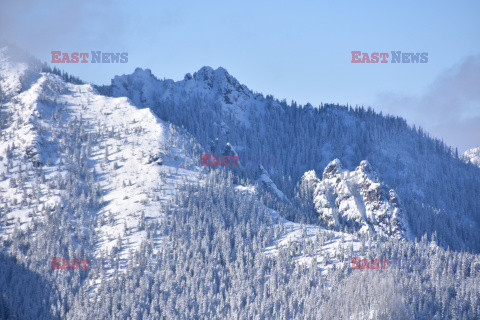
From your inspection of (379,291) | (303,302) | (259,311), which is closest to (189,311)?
(259,311)

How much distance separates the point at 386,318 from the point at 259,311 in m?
40.1

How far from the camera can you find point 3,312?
7657 inches

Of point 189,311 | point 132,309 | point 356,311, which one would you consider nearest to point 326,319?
point 356,311

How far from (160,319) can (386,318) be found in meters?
71.7

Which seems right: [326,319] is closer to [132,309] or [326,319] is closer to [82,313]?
[132,309]

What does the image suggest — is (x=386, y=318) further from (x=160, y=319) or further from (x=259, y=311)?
(x=160, y=319)

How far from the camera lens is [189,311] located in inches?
7830

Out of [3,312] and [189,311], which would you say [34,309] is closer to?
[3,312]

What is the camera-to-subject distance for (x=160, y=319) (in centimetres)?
19450

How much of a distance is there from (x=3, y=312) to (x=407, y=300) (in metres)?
131

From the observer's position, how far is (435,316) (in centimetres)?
19700

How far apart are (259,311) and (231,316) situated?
920 cm

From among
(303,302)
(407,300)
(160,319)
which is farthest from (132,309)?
(407,300)

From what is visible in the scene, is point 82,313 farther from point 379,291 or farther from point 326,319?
point 379,291
